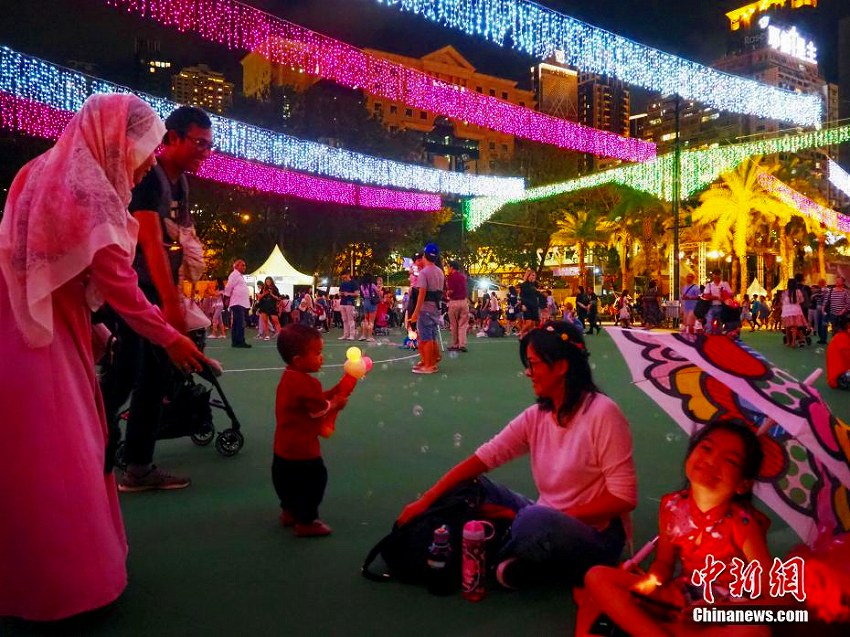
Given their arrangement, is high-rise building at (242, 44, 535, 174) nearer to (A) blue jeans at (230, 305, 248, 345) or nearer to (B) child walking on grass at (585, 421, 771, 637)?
(A) blue jeans at (230, 305, 248, 345)

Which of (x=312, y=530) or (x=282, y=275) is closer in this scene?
(x=312, y=530)

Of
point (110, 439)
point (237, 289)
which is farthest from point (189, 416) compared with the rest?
point (237, 289)

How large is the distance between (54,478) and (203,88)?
40.4m

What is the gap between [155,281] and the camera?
3455mm

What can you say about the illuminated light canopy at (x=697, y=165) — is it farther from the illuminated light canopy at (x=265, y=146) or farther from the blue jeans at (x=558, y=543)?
the blue jeans at (x=558, y=543)

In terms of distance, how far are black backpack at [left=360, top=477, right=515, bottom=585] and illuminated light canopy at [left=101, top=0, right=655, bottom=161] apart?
8.33m

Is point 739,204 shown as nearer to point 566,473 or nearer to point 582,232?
point 582,232

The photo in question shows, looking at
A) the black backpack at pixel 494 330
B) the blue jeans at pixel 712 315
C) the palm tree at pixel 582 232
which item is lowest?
the black backpack at pixel 494 330

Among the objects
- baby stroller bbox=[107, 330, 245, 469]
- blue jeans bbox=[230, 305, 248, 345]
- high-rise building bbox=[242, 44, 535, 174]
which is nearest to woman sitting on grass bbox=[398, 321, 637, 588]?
baby stroller bbox=[107, 330, 245, 469]

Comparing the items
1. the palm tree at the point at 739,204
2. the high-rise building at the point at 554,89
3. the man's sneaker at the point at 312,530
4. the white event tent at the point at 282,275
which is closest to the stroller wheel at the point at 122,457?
the man's sneaker at the point at 312,530

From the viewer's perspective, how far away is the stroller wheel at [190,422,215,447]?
5.20 meters

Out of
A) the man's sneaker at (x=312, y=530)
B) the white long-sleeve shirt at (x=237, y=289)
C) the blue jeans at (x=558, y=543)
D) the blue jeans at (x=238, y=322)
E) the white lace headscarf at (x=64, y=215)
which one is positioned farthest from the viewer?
the white long-sleeve shirt at (x=237, y=289)

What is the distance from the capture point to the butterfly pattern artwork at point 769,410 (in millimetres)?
1982

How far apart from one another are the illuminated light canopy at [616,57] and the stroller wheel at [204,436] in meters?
6.12
